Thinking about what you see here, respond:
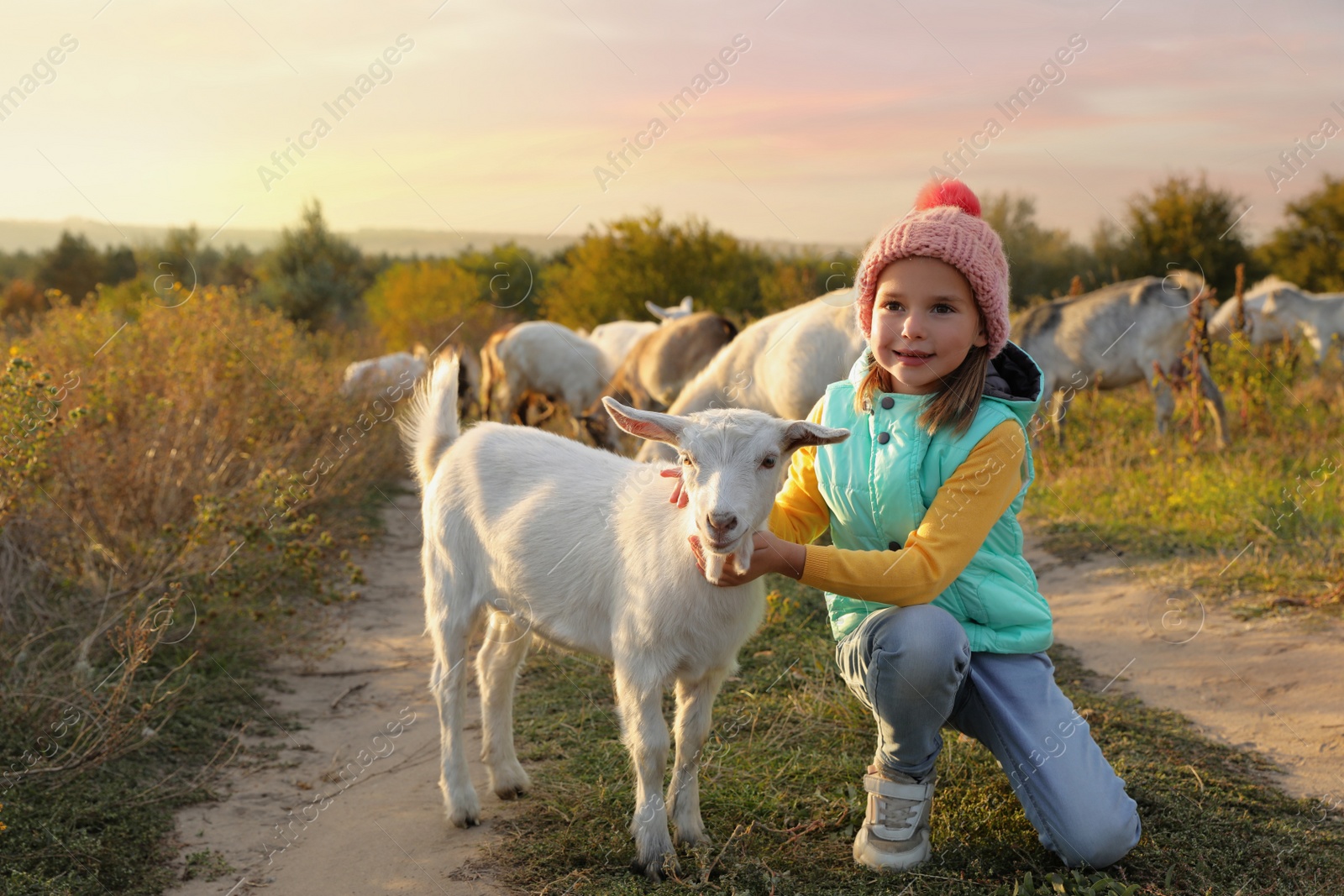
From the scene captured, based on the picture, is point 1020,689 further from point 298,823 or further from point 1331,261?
point 1331,261

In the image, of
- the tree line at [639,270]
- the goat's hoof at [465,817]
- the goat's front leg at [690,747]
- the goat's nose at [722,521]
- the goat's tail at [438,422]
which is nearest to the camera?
the goat's nose at [722,521]

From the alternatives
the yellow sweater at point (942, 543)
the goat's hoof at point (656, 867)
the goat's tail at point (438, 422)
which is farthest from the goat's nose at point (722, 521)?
the goat's tail at point (438, 422)

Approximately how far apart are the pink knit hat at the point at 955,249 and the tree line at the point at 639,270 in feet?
38.6

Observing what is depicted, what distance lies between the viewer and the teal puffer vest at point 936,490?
2920mm

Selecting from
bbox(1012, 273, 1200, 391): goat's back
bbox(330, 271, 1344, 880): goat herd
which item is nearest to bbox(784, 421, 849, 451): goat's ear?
bbox(330, 271, 1344, 880): goat herd

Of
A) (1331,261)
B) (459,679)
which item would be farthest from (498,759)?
(1331,261)

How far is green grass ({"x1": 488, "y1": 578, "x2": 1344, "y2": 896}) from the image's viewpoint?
2.97 m

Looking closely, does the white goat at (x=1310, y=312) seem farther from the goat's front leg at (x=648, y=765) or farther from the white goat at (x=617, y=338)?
the goat's front leg at (x=648, y=765)

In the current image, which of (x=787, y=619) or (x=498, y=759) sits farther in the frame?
(x=787, y=619)

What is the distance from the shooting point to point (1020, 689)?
2.98 metres

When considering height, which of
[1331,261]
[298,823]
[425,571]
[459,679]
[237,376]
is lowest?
[298,823]

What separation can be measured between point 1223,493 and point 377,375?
852cm

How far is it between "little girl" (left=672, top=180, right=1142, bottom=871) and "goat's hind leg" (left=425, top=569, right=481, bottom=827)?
131 cm

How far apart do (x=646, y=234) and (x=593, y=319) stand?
2.05 metres
